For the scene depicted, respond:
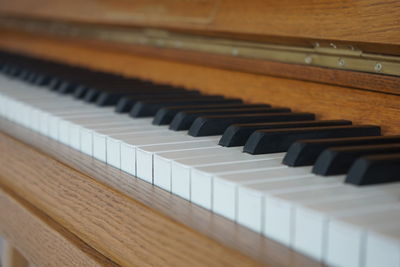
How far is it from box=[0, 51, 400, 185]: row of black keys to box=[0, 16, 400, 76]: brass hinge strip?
0.33ft

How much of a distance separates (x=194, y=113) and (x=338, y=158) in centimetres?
40

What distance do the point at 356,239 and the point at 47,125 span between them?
79 centimetres

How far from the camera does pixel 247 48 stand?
129 centimetres

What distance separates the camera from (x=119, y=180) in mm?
865

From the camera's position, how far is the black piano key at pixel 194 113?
1.04 meters

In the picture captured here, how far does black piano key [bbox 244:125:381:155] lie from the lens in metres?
0.85

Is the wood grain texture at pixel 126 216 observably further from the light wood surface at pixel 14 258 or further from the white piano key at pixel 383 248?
the light wood surface at pixel 14 258

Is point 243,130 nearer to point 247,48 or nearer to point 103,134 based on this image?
point 103,134

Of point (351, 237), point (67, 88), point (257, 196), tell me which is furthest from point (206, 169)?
point (67, 88)

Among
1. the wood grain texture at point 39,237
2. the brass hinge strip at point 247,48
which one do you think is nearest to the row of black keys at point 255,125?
the brass hinge strip at point 247,48

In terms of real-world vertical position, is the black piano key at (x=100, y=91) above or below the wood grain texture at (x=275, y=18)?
below

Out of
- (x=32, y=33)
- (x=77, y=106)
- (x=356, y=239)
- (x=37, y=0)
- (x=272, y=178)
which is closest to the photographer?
(x=356, y=239)

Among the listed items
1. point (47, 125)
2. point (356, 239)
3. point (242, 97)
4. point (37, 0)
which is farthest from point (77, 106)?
point (37, 0)

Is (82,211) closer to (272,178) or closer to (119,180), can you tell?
(119,180)
